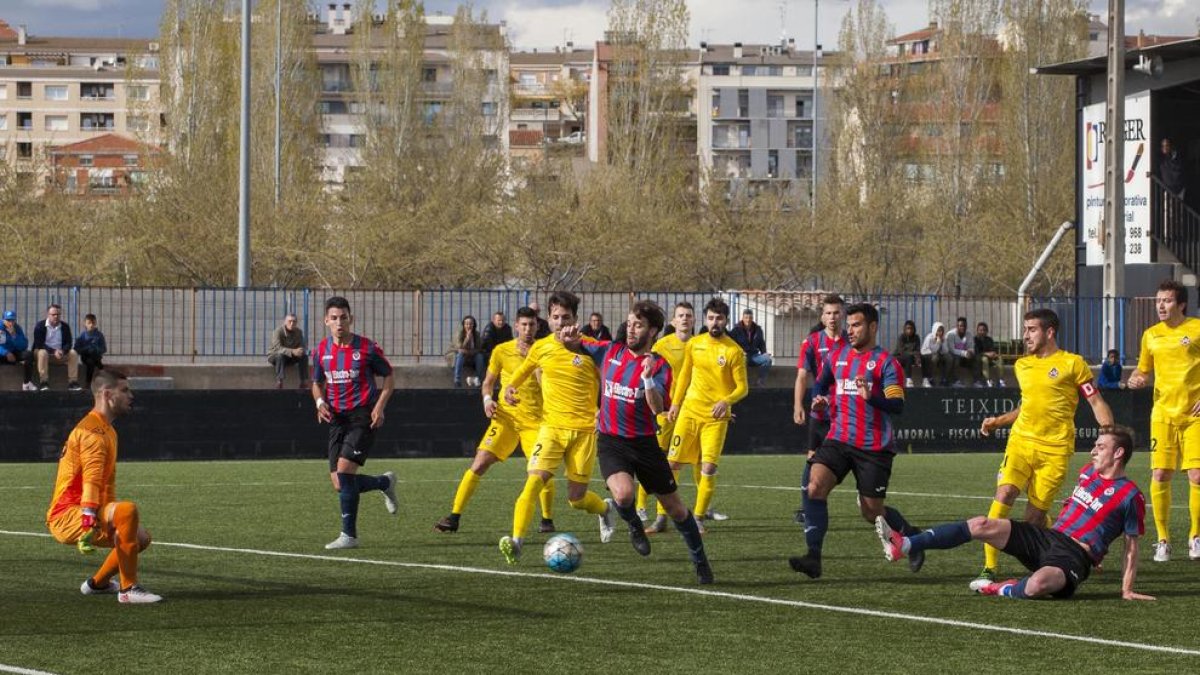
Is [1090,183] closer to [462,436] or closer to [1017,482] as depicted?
[462,436]

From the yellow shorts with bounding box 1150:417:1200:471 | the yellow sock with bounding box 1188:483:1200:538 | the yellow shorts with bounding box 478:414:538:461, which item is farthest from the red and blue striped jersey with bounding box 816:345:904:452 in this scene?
the yellow shorts with bounding box 478:414:538:461

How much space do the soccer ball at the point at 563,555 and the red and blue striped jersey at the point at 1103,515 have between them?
3103mm

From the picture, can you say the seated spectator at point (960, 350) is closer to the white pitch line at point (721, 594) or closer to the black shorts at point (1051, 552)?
the white pitch line at point (721, 594)

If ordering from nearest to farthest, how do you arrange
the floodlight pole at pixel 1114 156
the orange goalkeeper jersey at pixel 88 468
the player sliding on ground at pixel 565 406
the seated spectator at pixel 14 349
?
the orange goalkeeper jersey at pixel 88 468 < the player sliding on ground at pixel 565 406 < the floodlight pole at pixel 1114 156 < the seated spectator at pixel 14 349

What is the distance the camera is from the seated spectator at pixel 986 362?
107ft

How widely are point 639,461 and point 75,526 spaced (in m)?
3.58

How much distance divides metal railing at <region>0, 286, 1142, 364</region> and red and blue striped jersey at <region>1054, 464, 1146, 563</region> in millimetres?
21154

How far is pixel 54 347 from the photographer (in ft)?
94.9

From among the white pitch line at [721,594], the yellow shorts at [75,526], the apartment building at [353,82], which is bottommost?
the white pitch line at [721,594]

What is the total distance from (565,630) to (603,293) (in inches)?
960

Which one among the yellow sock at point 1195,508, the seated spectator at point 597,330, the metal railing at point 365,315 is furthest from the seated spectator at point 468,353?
the yellow sock at point 1195,508

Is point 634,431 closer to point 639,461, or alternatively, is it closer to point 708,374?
point 639,461

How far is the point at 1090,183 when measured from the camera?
36.7 meters

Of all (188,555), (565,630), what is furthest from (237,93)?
(565,630)
